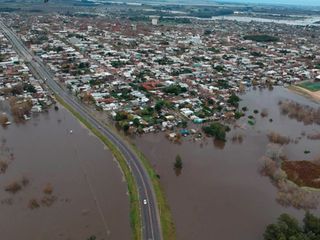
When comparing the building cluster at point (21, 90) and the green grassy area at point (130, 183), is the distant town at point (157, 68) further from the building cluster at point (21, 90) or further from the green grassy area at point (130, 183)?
the green grassy area at point (130, 183)

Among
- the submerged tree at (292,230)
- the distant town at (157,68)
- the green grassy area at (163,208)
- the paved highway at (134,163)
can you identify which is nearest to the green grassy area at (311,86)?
the distant town at (157,68)

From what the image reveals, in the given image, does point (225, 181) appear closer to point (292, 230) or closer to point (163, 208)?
point (163, 208)

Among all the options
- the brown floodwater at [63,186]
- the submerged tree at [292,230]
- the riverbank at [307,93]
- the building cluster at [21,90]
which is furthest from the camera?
the riverbank at [307,93]

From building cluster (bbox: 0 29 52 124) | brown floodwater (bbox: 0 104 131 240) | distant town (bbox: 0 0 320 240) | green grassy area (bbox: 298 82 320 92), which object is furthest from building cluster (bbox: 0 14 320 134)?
brown floodwater (bbox: 0 104 131 240)

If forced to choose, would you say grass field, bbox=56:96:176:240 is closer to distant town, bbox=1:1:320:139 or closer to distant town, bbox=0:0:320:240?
distant town, bbox=0:0:320:240

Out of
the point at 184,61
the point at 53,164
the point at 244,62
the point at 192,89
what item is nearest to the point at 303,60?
the point at 244,62

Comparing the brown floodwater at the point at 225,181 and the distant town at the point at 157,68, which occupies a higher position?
the distant town at the point at 157,68

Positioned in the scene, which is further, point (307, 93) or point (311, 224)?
point (307, 93)

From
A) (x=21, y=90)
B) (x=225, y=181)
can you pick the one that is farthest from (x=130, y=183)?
(x=21, y=90)
